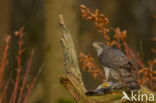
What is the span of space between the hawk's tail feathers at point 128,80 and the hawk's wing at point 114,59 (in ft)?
0.14

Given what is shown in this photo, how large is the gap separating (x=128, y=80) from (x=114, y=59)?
0.23 metres

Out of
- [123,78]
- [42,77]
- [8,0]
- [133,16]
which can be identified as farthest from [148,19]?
[123,78]

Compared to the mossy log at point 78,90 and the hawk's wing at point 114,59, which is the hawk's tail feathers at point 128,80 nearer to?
the hawk's wing at point 114,59

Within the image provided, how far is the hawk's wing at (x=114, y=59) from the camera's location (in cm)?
271

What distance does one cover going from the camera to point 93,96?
2.92m

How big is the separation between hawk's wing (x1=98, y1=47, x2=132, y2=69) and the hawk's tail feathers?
4 centimetres

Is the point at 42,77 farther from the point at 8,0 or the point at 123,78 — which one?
the point at 123,78

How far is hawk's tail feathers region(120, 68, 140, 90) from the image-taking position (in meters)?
2.53

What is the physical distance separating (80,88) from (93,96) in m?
0.12

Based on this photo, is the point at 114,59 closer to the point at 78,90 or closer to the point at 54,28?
the point at 78,90

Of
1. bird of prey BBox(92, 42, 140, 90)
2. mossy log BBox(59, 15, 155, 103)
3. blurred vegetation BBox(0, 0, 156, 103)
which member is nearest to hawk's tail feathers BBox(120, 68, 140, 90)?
bird of prey BBox(92, 42, 140, 90)

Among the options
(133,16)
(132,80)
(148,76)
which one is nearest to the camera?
(132,80)

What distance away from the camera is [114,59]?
9.01 feet

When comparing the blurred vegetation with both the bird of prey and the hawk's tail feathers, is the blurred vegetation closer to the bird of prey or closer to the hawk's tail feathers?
the bird of prey
